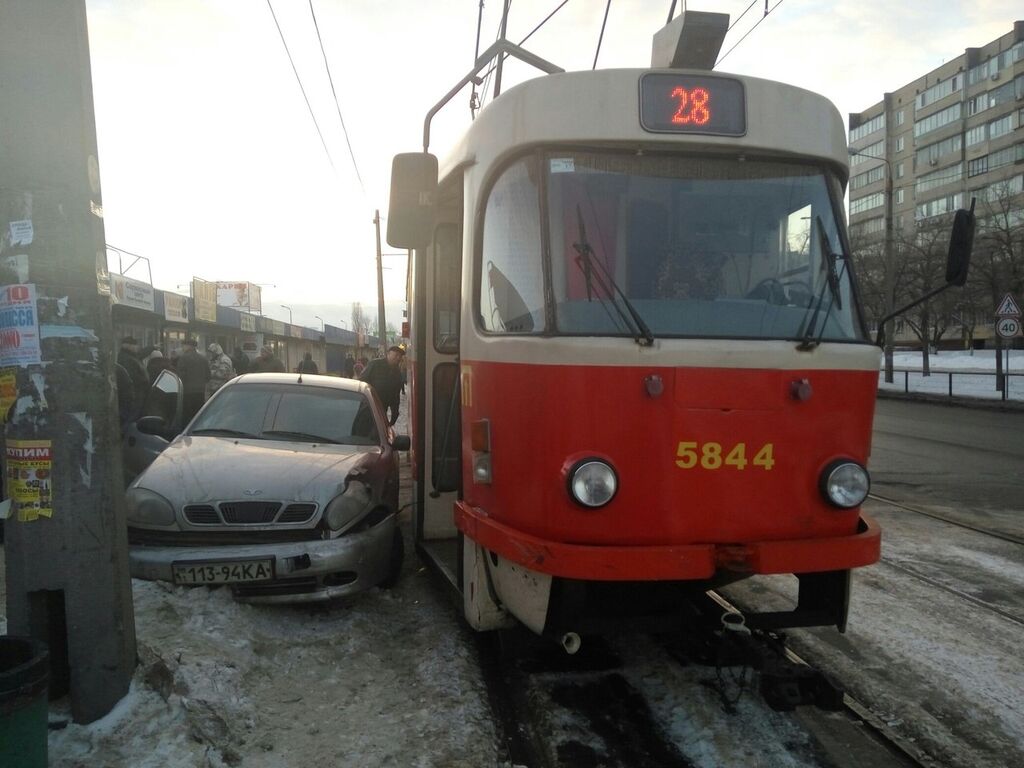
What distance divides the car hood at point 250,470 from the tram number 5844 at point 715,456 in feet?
8.55

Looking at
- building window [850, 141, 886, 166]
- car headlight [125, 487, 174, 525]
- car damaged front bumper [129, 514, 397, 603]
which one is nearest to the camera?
car damaged front bumper [129, 514, 397, 603]

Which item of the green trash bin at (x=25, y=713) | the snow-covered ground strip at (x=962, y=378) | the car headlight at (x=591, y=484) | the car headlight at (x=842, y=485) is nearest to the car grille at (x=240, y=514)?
the green trash bin at (x=25, y=713)

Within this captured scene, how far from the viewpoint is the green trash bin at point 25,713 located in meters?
2.54

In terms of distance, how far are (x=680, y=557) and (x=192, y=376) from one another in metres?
10.5

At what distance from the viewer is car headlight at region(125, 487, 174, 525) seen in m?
5.00

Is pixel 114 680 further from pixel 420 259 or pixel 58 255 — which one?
pixel 420 259

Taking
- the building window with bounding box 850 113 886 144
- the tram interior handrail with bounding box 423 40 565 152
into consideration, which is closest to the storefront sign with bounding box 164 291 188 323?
the tram interior handrail with bounding box 423 40 565 152

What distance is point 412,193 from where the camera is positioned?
14.3 ft

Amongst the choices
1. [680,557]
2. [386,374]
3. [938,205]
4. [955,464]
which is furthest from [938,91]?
[680,557]

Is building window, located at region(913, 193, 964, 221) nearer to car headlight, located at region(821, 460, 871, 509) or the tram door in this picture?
the tram door

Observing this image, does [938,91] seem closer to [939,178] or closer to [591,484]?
[939,178]

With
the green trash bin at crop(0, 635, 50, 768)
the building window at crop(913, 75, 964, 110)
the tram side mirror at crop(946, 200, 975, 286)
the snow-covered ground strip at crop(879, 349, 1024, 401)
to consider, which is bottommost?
the snow-covered ground strip at crop(879, 349, 1024, 401)

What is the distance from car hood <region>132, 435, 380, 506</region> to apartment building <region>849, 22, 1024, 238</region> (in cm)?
5969

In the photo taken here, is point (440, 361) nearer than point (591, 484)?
No
